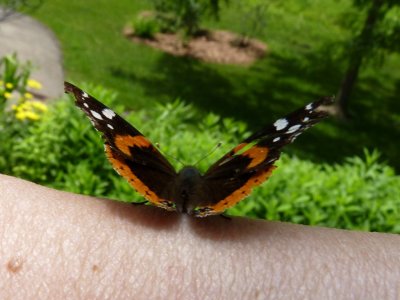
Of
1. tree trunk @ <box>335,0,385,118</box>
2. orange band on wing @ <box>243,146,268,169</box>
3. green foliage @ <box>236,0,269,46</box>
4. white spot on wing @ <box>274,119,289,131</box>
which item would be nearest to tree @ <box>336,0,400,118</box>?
tree trunk @ <box>335,0,385,118</box>

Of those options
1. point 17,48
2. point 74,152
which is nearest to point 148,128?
point 74,152

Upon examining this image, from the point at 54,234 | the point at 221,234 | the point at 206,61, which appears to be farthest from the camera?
the point at 206,61

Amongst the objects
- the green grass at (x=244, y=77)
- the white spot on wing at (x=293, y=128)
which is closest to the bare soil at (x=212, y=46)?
the green grass at (x=244, y=77)

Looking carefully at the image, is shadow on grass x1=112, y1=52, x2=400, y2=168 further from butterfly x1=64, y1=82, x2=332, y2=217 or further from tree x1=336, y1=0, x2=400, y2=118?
butterfly x1=64, y1=82, x2=332, y2=217

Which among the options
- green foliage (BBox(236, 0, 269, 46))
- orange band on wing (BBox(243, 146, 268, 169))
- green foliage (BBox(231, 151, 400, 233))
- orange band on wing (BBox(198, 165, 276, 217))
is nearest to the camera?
orange band on wing (BBox(198, 165, 276, 217))

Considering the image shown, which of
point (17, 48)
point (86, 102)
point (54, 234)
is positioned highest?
point (86, 102)

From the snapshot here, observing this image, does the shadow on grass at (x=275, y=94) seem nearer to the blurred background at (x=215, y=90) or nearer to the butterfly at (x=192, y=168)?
the blurred background at (x=215, y=90)

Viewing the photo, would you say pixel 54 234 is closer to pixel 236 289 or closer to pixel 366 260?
pixel 236 289
